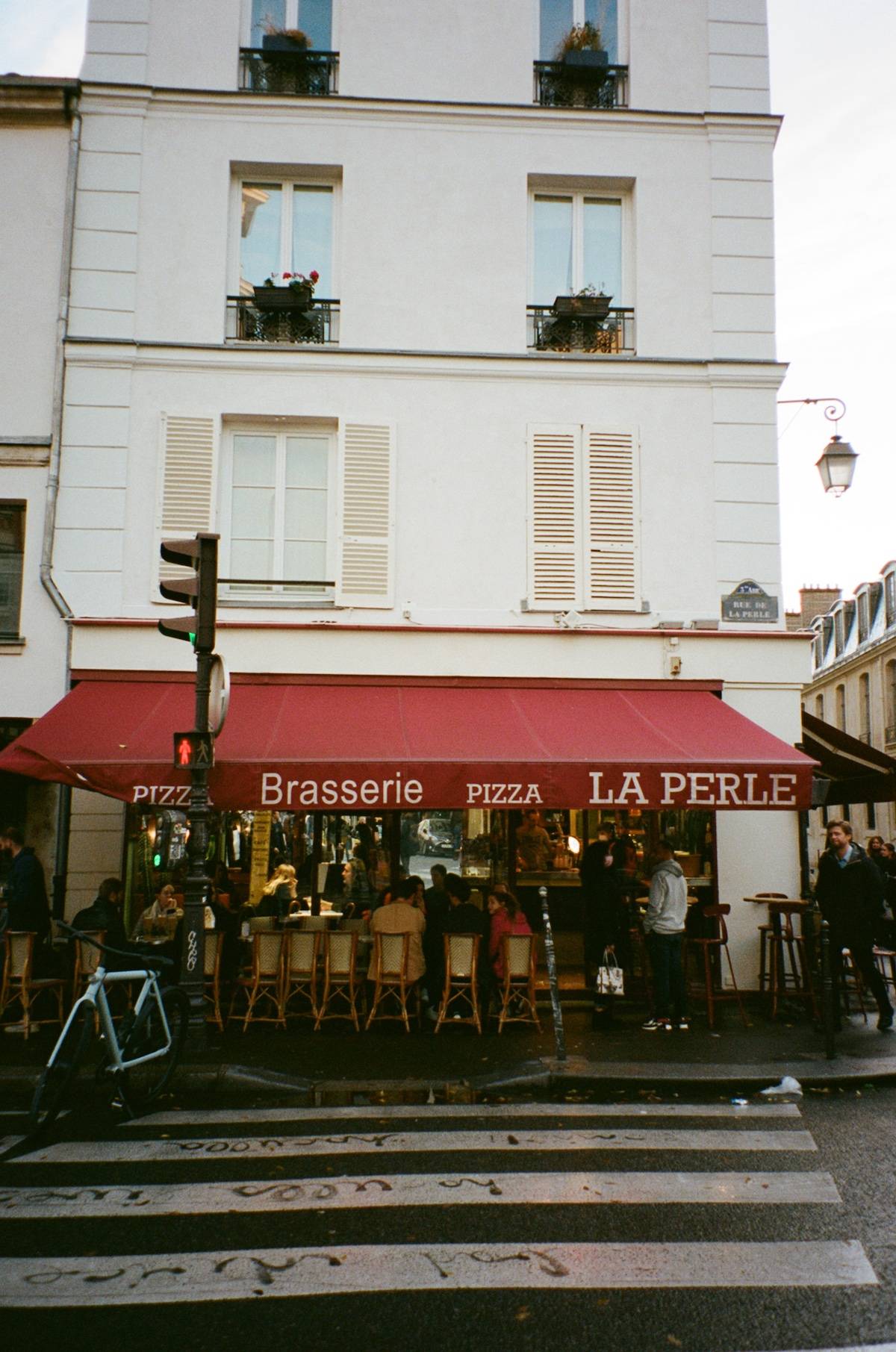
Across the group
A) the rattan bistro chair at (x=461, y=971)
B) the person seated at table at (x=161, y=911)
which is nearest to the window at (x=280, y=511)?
the person seated at table at (x=161, y=911)

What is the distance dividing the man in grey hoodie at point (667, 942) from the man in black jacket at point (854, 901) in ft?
4.95

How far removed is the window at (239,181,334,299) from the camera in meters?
11.6

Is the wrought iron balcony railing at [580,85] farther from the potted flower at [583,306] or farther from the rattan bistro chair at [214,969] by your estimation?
the rattan bistro chair at [214,969]

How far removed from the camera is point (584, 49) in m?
12.0

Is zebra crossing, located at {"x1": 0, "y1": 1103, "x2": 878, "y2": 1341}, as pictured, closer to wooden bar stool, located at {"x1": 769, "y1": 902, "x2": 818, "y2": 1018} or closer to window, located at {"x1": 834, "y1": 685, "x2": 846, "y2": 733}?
wooden bar stool, located at {"x1": 769, "y1": 902, "x2": 818, "y2": 1018}

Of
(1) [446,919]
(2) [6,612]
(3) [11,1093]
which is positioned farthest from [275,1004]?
(2) [6,612]

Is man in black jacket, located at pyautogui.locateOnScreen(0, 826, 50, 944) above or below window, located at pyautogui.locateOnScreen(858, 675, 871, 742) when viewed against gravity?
below

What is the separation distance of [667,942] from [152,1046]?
4850mm

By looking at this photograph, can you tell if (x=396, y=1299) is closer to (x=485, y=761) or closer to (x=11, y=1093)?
(x=11, y=1093)

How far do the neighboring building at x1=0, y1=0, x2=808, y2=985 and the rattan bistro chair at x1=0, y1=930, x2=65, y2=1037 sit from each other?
148 centimetres

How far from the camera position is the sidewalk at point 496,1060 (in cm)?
736

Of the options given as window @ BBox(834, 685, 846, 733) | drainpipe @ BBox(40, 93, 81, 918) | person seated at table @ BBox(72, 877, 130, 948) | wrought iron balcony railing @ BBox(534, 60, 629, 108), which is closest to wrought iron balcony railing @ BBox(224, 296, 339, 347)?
drainpipe @ BBox(40, 93, 81, 918)

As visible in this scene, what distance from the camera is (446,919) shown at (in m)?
9.66

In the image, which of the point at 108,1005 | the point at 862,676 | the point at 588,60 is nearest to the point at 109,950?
the point at 108,1005
